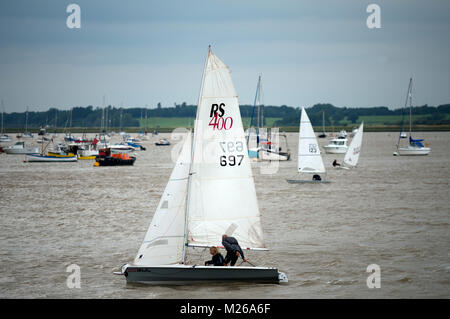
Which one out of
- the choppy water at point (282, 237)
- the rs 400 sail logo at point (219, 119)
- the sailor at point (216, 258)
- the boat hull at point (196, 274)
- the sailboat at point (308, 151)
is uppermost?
the rs 400 sail logo at point (219, 119)

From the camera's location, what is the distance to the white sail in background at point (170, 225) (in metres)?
18.0

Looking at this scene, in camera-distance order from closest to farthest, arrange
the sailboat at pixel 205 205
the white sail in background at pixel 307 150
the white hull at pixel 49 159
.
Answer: the sailboat at pixel 205 205 → the white sail in background at pixel 307 150 → the white hull at pixel 49 159

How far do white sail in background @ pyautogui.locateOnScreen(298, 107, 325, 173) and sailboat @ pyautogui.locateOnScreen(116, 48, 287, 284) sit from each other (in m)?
27.0

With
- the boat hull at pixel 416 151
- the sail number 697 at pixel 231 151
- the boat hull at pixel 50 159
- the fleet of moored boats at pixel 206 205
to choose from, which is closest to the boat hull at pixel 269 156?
the boat hull at pixel 416 151

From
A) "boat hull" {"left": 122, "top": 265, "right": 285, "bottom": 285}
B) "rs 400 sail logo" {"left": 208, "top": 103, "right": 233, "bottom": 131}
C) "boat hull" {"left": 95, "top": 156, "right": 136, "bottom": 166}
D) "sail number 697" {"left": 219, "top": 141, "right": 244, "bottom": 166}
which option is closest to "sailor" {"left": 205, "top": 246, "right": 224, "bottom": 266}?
"boat hull" {"left": 122, "top": 265, "right": 285, "bottom": 285}

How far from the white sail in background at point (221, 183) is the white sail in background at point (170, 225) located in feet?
1.01

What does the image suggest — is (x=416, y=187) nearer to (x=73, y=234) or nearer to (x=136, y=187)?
(x=136, y=187)

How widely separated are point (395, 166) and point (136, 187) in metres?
31.9

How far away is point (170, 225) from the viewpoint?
59.6 feet

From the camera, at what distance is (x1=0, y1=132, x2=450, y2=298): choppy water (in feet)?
60.0

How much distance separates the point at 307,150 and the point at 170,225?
28.7 metres

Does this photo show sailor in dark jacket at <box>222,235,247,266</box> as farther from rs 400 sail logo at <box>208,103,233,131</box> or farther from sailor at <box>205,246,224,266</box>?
rs 400 sail logo at <box>208,103,233,131</box>

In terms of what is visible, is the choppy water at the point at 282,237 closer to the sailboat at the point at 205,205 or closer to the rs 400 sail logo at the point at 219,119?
the sailboat at the point at 205,205

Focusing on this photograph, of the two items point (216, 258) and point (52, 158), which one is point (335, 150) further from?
point (216, 258)
